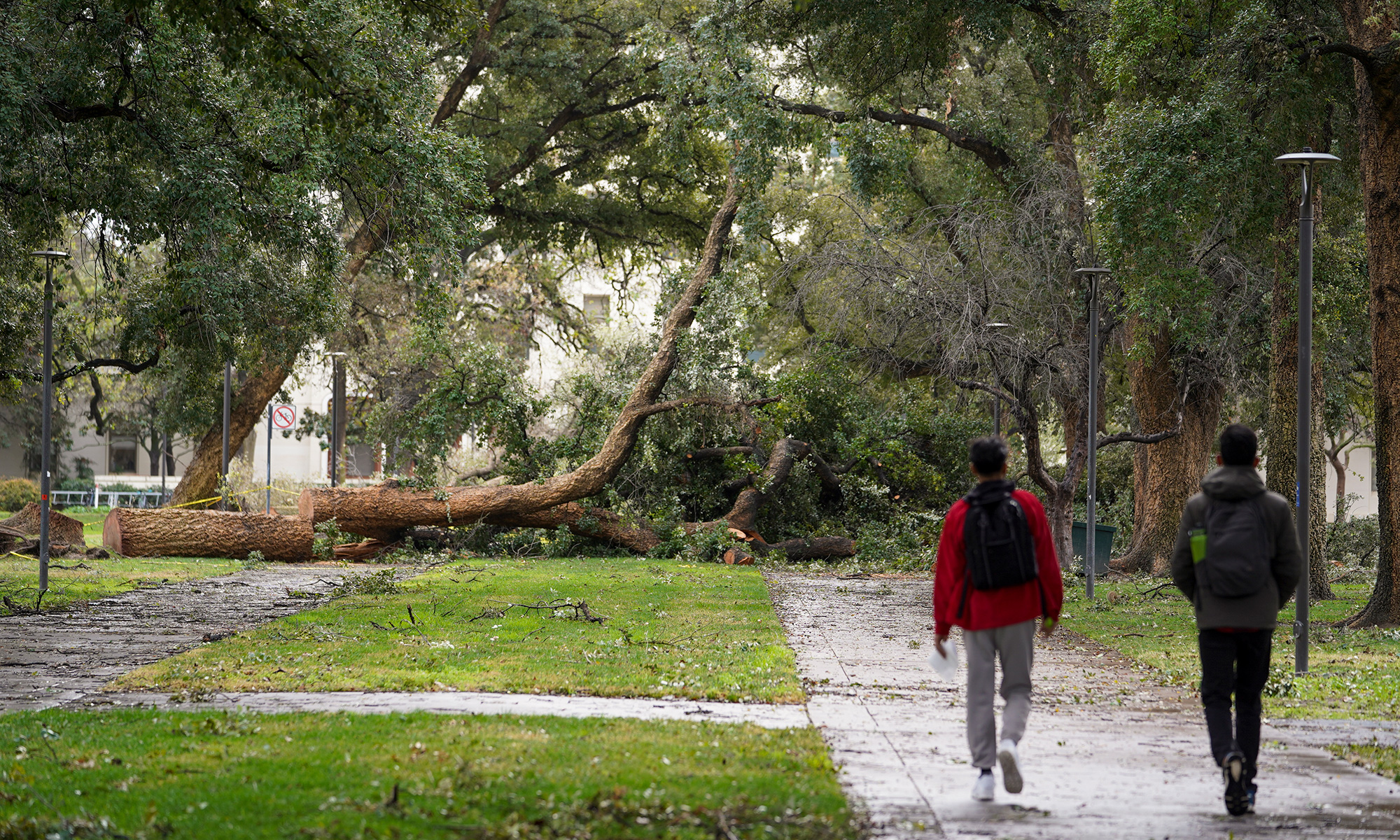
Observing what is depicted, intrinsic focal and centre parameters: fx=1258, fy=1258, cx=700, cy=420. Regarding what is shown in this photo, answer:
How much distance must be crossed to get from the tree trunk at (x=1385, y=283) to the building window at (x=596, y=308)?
24.9m

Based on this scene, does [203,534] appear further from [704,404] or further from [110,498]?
[110,498]

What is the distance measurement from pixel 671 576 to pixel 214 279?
799 cm

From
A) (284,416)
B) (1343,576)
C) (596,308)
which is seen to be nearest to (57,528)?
(284,416)

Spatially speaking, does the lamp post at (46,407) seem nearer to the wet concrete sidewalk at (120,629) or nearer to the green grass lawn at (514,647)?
the wet concrete sidewalk at (120,629)

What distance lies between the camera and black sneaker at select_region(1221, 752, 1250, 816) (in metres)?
5.44

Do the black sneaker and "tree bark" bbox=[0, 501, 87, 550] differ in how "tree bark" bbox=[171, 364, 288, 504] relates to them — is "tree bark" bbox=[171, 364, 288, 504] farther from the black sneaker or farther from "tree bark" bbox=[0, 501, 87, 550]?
the black sneaker

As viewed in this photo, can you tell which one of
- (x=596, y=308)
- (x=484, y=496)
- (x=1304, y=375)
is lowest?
(x=484, y=496)

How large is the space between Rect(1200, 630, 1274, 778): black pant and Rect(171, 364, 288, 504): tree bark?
22.4 m

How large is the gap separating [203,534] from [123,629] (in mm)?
10773

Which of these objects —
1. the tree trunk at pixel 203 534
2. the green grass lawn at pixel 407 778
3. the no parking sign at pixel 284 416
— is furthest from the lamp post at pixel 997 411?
the no parking sign at pixel 284 416

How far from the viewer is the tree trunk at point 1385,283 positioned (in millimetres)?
13273

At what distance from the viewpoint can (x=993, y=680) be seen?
587cm

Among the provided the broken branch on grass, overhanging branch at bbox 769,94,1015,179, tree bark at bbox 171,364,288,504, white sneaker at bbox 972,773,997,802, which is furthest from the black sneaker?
tree bark at bbox 171,364,288,504

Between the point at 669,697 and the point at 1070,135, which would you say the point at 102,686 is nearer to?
the point at 669,697
